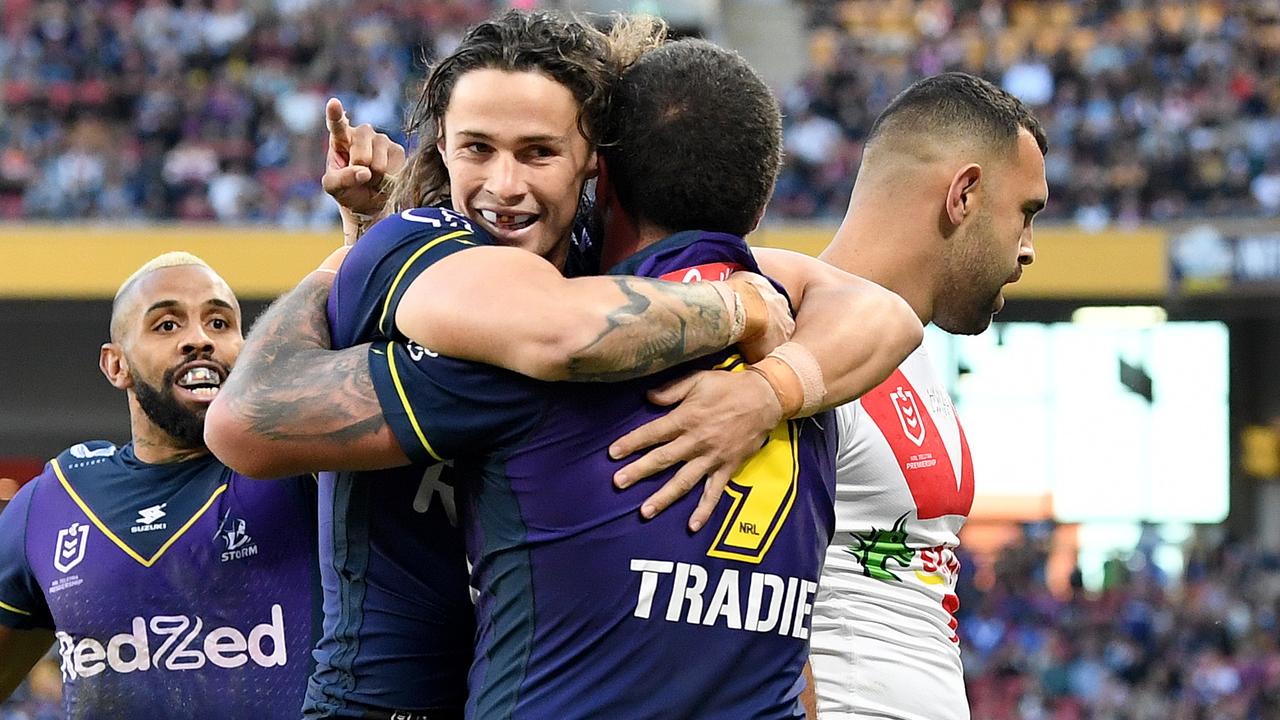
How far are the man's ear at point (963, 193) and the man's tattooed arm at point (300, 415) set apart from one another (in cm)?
160

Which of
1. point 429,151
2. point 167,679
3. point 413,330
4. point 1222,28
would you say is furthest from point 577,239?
point 1222,28

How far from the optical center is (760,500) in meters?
2.82

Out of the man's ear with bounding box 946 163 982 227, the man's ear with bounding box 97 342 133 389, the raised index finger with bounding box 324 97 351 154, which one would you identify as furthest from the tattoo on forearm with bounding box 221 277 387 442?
the man's ear with bounding box 97 342 133 389

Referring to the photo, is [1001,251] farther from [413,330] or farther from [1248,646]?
[1248,646]

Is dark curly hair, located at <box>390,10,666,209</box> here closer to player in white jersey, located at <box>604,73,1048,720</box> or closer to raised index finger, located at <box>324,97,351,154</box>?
raised index finger, located at <box>324,97,351,154</box>

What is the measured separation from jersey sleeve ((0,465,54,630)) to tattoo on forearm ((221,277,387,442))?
6.22 ft

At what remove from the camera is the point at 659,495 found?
2.72 metres

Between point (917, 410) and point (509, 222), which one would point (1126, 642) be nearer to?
point (917, 410)

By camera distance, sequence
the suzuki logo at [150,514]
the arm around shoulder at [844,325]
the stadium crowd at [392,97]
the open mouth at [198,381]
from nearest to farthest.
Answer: the arm around shoulder at [844,325]
the suzuki logo at [150,514]
the open mouth at [198,381]
the stadium crowd at [392,97]

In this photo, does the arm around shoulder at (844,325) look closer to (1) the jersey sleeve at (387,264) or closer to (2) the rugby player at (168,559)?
(1) the jersey sleeve at (387,264)

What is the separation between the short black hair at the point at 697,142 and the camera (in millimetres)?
2832

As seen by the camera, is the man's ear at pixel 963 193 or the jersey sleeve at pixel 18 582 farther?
the jersey sleeve at pixel 18 582

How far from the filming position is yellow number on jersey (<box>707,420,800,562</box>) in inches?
109

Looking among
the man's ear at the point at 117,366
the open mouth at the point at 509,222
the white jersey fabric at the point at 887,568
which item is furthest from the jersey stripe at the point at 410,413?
the man's ear at the point at 117,366
